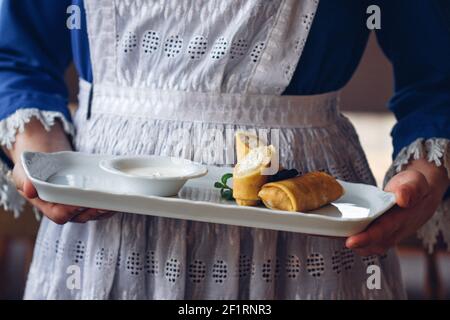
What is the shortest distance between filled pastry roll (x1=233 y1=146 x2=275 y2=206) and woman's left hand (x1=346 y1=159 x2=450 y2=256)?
65mm

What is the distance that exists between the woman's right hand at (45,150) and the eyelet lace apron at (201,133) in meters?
0.02

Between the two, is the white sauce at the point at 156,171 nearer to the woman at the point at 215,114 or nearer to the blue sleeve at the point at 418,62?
the woman at the point at 215,114

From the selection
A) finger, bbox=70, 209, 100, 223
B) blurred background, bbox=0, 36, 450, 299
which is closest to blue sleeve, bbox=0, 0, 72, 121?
finger, bbox=70, 209, 100, 223

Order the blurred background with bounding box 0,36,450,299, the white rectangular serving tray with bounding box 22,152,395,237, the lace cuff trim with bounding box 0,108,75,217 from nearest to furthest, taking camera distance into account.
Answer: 1. the white rectangular serving tray with bounding box 22,152,395,237
2. the lace cuff trim with bounding box 0,108,75,217
3. the blurred background with bounding box 0,36,450,299

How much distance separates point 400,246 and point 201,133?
0.41 meters

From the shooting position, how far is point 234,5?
0.46m

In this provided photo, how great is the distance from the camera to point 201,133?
463mm

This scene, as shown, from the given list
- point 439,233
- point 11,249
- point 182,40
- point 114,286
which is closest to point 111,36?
point 182,40

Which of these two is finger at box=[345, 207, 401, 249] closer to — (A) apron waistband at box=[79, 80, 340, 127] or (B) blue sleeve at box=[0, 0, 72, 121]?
(A) apron waistband at box=[79, 80, 340, 127]

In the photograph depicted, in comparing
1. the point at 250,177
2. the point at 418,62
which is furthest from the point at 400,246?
the point at 250,177

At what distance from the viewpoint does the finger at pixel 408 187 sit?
1.42 ft

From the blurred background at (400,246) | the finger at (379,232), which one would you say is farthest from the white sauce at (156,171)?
the blurred background at (400,246)

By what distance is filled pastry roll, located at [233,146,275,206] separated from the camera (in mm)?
414

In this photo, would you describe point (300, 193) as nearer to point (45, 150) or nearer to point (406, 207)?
point (406, 207)
